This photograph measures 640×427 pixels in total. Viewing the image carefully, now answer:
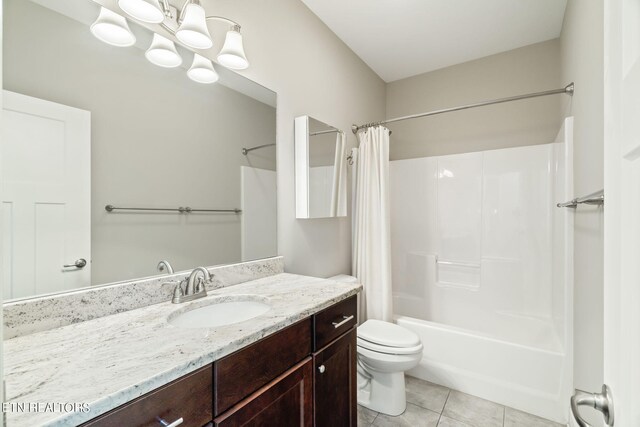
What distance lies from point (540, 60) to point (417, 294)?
2.27 m

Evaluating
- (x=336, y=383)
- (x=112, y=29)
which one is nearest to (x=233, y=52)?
(x=112, y=29)

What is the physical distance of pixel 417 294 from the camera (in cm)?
279

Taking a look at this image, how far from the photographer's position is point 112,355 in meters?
0.73

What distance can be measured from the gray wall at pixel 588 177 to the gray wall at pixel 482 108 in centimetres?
65

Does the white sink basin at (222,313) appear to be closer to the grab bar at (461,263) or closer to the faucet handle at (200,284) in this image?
the faucet handle at (200,284)

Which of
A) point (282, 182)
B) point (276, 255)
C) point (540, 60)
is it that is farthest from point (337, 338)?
point (540, 60)

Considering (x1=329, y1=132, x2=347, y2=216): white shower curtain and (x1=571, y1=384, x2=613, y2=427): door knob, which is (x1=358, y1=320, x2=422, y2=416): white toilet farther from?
(x1=571, y1=384, x2=613, y2=427): door knob

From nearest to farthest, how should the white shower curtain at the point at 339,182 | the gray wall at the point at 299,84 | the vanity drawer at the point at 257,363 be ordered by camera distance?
the vanity drawer at the point at 257,363 < the gray wall at the point at 299,84 < the white shower curtain at the point at 339,182

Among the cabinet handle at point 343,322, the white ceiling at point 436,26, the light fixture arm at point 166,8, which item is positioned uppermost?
the white ceiling at point 436,26

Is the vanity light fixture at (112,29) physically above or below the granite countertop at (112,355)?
above

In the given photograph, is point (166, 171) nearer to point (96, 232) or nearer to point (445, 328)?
point (96, 232)

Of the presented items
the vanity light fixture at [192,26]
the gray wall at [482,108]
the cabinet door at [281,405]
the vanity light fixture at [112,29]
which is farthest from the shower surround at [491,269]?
the vanity light fixture at [112,29]

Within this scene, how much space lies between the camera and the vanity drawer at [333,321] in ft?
3.79

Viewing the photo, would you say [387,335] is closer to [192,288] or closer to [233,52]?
[192,288]
